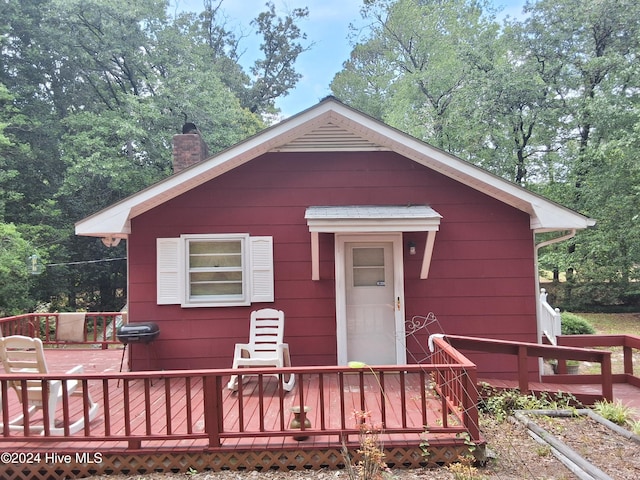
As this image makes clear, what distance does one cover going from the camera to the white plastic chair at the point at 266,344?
15.4 ft

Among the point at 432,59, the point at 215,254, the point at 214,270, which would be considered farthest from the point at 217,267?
the point at 432,59

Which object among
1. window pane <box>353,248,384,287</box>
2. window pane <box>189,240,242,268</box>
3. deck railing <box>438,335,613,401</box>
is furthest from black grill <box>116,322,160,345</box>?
deck railing <box>438,335,613,401</box>

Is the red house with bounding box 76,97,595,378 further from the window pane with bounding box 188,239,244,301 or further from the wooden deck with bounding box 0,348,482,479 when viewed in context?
the wooden deck with bounding box 0,348,482,479

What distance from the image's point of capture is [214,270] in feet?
17.6

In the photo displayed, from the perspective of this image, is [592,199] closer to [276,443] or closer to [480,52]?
[480,52]

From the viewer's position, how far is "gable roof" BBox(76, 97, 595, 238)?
488 cm

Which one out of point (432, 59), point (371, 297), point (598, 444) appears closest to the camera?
point (598, 444)

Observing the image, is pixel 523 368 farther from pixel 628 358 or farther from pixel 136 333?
pixel 136 333

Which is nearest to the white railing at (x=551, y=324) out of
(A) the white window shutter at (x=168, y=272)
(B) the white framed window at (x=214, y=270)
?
(B) the white framed window at (x=214, y=270)

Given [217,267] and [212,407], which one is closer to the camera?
[212,407]

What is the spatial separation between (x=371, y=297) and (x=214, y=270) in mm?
2293

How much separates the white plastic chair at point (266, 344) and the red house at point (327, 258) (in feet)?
1.01

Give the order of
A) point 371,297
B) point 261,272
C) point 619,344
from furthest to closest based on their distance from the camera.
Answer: point 371,297
point 261,272
point 619,344

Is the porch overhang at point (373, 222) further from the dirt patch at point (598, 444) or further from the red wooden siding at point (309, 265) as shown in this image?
the dirt patch at point (598, 444)
